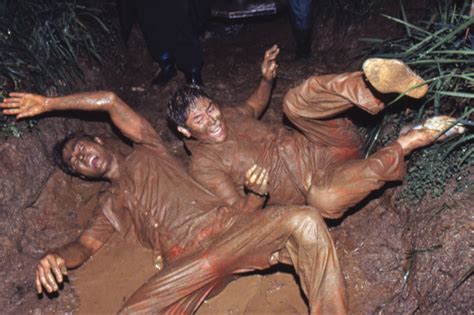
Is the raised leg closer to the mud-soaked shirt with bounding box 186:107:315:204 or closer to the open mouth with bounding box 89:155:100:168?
the mud-soaked shirt with bounding box 186:107:315:204

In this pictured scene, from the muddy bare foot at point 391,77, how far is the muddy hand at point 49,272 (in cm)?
240

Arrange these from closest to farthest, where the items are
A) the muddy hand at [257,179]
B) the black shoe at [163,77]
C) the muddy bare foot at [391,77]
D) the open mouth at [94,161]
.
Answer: the muddy bare foot at [391,77]
the muddy hand at [257,179]
the open mouth at [94,161]
the black shoe at [163,77]

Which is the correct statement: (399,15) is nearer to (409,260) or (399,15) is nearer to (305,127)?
(305,127)

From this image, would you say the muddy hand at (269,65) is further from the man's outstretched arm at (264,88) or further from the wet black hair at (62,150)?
the wet black hair at (62,150)

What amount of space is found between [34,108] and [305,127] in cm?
208

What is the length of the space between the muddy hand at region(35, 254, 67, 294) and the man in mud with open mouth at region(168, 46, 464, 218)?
3.90ft

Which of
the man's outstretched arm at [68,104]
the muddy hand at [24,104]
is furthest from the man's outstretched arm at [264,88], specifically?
the muddy hand at [24,104]

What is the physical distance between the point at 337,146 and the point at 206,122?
1010 mm

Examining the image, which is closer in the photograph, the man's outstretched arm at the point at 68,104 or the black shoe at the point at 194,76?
the man's outstretched arm at the point at 68,104

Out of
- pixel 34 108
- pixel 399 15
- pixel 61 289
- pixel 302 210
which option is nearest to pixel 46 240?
pixel 61 289

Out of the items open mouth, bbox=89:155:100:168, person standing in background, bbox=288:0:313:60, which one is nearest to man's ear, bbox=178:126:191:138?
open mouth, bbox=89:155:100:168

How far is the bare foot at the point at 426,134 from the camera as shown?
3872 mm

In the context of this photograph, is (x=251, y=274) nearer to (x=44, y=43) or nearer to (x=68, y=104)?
(x=68, y=104)

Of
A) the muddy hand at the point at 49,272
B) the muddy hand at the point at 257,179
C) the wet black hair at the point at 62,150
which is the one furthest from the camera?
the wet black hair at the point at 62,150
